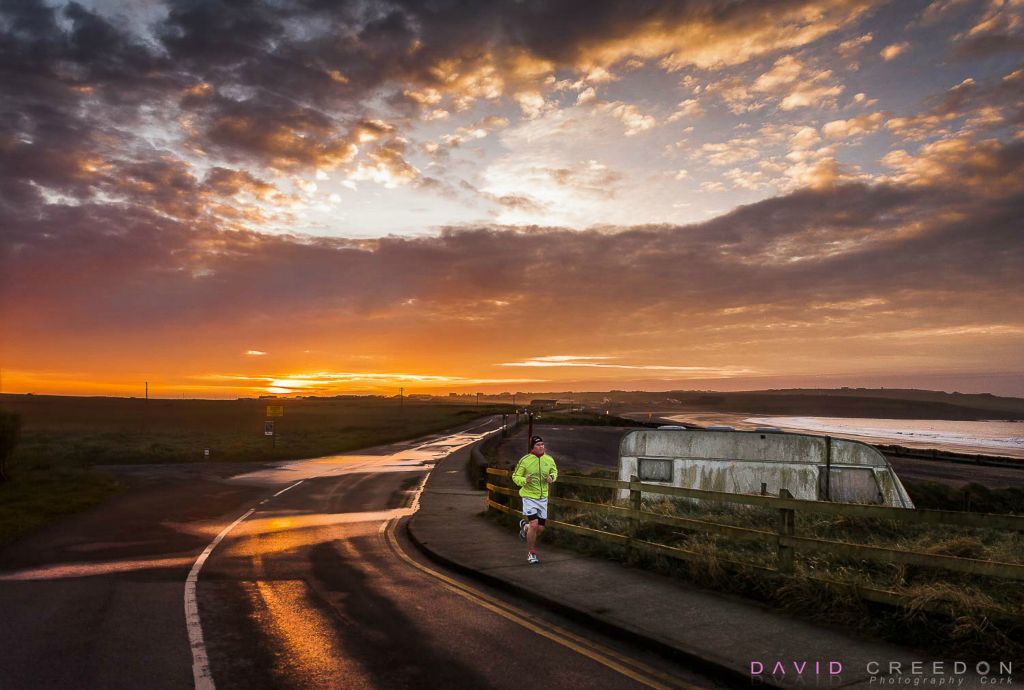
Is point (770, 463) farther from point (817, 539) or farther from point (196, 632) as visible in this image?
point (196, 632)

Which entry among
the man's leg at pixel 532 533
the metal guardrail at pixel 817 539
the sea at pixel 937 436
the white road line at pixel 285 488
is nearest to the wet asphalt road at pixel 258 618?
the man's leg at pixel 532 533

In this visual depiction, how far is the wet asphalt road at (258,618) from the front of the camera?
648 centimetres

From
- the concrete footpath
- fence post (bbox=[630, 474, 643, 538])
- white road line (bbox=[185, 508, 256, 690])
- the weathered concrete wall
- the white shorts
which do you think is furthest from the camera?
the weathered concrete wall

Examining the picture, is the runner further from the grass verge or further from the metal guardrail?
the grass verge

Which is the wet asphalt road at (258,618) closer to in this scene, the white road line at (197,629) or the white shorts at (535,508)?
the white road line at (197,629)

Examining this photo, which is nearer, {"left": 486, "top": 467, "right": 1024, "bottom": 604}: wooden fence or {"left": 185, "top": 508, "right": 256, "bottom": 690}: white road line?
{"left": 185, "top": 508, "right": 256, "bottom": 690}: white road line

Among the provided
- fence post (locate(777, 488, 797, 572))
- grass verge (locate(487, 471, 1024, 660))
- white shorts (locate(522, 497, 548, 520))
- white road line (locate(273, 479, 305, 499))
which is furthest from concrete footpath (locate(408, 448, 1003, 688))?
white road line (locate(273, 479, 305, 499))

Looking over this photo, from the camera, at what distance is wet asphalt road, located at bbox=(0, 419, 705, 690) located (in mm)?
6480

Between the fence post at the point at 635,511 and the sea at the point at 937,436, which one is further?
the sea at the point at 937,436

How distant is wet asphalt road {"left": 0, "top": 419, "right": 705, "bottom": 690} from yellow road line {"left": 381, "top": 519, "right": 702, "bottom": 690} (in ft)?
0.31

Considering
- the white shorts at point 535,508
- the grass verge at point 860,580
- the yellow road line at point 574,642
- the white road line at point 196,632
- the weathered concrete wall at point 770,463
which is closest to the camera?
the yellow road line at point 574,642

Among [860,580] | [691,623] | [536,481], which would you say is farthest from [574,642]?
[536,481]

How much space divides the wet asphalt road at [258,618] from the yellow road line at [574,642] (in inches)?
3.8

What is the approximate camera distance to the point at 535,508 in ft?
38.3
